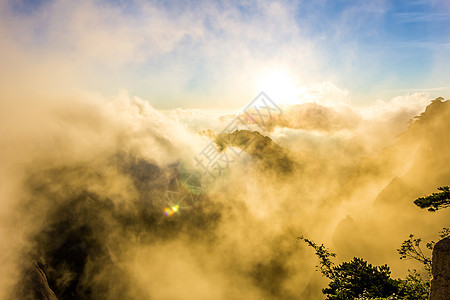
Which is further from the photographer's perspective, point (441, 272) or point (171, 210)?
point (171, 210)

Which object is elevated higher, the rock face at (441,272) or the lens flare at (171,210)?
the lens flare at (171,210)

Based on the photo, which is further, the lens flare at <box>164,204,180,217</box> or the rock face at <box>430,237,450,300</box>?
the lens flare at <box>164,204,180,217</box>

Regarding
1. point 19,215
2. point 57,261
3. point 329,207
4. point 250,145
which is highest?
point 250,145

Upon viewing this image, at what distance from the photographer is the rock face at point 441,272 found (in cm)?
890

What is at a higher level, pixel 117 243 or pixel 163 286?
pixel 117 243

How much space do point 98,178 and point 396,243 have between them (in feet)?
354

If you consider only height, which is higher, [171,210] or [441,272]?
[171,210]

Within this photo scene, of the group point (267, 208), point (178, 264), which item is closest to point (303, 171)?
point (267, 208)

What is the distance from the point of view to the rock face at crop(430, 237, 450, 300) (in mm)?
8898

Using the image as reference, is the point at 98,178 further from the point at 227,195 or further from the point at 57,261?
the point at 227,195

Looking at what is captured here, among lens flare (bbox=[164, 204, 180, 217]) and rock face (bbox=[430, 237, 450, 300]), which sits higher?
lens flare (bbox=[164, 204, 180, 217])

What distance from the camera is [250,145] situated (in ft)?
555

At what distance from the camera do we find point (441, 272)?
29.9 feet

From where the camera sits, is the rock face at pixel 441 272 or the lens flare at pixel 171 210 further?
the lens flare at pixel 171 210
